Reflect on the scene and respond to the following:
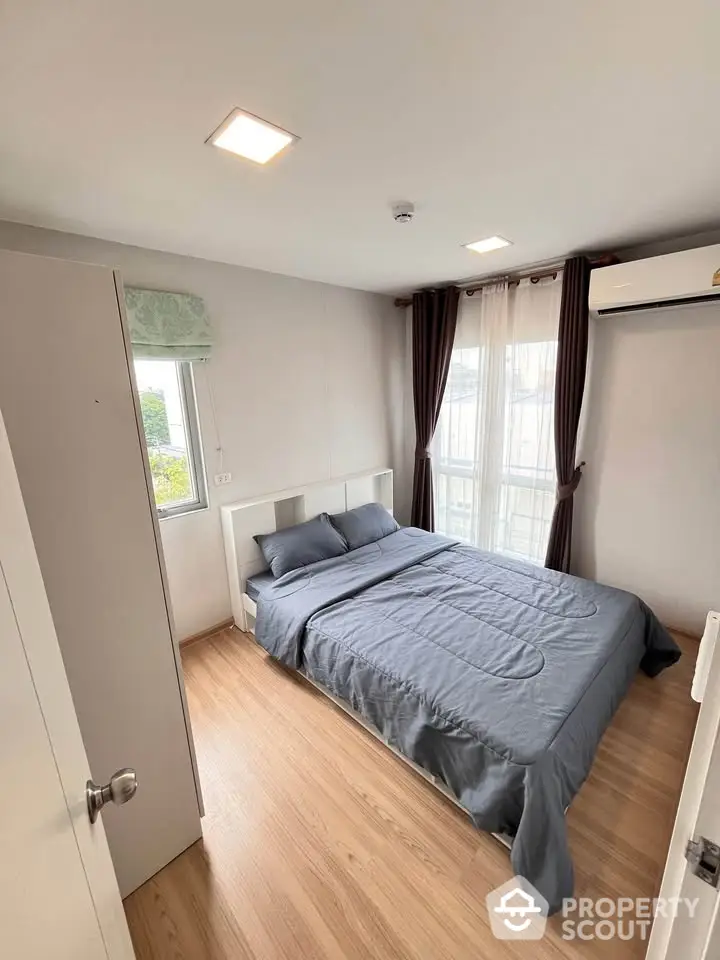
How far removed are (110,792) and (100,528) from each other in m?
0.71

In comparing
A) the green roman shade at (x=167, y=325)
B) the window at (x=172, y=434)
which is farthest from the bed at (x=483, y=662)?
the green roman shade at (x=167, y=325)

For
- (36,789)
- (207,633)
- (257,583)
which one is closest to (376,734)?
(257,583)

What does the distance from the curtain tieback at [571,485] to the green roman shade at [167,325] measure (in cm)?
264

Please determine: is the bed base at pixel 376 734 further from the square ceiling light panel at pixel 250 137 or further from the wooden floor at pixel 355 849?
the square ceiling light panel at pixel 250 137

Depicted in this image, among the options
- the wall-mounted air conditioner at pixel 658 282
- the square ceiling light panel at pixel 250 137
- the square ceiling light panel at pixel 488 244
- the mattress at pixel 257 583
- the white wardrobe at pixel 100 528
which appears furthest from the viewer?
the mattress at pixel 257 583

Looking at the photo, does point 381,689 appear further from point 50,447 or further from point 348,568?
point 50,447

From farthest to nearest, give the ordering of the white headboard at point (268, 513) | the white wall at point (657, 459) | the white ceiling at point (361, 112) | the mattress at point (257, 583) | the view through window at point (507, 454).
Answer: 1. the view through window at point (507, 454)
2. the white headboard at point (268, 513)
3. the mattress at point (257, 583)
4. the white wall at point (657, 459)
5. the white ceiling at point (361, 112)

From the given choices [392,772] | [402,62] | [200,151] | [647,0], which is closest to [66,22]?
[200,151]

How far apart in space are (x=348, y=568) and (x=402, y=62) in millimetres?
2383

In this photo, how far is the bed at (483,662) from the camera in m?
1.39

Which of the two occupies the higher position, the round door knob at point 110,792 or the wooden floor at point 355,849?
the round door knob at point 110,792

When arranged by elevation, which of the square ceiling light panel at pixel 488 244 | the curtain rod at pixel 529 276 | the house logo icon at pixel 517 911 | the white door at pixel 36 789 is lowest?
the house logo icon at pixel 517 911

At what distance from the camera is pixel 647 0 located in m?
0.89

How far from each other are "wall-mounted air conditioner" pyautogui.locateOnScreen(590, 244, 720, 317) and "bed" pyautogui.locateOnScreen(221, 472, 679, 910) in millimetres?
1720
